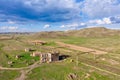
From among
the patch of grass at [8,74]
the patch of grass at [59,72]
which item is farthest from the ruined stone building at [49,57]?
the patch of grass at [8,74]

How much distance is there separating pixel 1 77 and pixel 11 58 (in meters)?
21.9

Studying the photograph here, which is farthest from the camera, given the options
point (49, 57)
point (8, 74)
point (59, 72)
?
point (49, 57)

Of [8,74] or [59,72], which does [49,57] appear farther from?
[8,74]

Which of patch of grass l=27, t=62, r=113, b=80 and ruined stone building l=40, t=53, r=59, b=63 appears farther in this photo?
ruined stone building l=40, t=53, r=59, b=63

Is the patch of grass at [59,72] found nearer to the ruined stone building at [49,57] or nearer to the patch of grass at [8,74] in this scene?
the patch of grass at [8,74]

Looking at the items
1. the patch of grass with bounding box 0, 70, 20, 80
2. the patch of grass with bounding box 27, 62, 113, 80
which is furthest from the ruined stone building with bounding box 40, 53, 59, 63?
the patch of grass with bounding box 0, 70, 20, 80

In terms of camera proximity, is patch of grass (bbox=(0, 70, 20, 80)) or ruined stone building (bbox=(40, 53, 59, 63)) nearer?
patch of grass (bbox=(0, 70, 20, 80))

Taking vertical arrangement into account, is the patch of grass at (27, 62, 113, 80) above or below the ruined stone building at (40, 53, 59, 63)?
below

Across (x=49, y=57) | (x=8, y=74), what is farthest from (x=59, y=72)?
(x=49, y=57)

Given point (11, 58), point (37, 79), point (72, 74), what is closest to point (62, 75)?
point (72, 74)

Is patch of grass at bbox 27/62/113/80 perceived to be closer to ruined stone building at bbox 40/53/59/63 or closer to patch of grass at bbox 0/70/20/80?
patch of grass at bbox 0/70/20/80

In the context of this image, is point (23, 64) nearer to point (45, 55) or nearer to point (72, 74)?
point (45, 55)

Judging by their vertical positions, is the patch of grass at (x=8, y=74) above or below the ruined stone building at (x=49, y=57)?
below

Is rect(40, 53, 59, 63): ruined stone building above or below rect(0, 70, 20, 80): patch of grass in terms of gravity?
above
